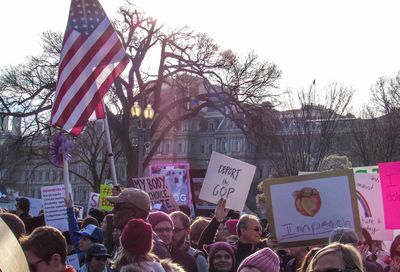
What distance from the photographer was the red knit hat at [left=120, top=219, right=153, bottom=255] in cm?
417

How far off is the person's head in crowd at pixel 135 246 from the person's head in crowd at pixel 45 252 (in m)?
0.43

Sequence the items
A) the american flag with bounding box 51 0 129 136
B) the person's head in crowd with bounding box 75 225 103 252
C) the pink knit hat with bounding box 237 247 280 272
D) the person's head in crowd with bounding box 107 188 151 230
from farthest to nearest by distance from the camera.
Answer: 1. the american flag with bounding box 51 0 129 136
2. the person's head in crowd with bounding box 75 225 103 252
3. the person's head in crowd with bounding box 107 188 151 230
4. the pink knit hat with bounding box 237 247 280 272

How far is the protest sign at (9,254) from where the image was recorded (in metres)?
1.68

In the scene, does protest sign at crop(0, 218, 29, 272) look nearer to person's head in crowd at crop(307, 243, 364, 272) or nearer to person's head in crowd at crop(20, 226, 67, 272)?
person's head in crowd at crop(307, 243, 364, 272)

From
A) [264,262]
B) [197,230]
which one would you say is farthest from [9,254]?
[197,230]

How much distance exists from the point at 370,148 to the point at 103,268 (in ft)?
124

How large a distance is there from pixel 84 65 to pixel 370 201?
4.13 m

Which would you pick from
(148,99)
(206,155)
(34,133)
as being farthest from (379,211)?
(206,155)

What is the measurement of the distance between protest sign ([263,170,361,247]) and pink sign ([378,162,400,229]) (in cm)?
114

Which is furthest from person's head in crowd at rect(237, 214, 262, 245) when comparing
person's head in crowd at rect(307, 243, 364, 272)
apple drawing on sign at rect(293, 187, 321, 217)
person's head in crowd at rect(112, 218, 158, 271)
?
person's head in crowd at rect(307, 243, 364, 272)

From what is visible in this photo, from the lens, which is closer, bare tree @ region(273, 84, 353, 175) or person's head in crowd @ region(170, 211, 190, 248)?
person's head in crowd @ region(170, 211, 190, 248)

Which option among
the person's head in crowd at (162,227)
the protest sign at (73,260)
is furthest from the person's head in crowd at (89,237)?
the person's head in crowd at (162,227)

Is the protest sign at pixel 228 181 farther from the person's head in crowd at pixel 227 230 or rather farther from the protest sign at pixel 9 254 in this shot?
the protest sign at pixel 9 254

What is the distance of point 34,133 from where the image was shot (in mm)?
30141
